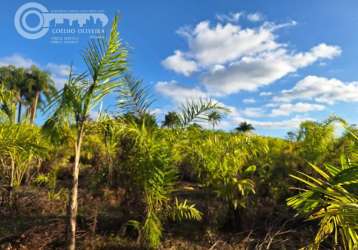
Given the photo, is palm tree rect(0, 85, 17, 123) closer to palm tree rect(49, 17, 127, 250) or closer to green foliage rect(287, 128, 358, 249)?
palm tree rect(49, 17, 127, 250)

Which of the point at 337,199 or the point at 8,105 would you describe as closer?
the point at 337,199

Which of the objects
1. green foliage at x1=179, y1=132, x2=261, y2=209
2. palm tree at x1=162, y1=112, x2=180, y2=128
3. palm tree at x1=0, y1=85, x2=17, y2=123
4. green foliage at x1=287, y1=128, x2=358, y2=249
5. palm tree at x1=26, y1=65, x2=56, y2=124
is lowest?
green foliage at x1=287, y1=128, x2=358, y2=249

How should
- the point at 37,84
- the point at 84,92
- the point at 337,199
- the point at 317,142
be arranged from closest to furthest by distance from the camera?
the point at 337,199, the point at 84,92, the point at 317,142, the point at 37,84

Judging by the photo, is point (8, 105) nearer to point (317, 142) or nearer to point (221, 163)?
point (221, 163)

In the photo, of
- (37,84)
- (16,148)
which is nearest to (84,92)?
(16,148)

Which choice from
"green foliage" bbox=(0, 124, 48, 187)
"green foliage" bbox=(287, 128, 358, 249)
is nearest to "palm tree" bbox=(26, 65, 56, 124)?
"green foliage" bbox=(0, 124, 48, 187)

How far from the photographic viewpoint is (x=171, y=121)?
5.72 metres

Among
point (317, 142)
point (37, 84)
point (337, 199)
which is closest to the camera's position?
point (337, 199)

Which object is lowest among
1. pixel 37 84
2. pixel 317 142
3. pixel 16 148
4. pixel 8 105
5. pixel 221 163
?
pixel 221 163

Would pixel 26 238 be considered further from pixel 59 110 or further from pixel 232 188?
pixel 232 188

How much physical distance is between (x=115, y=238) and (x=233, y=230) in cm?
227

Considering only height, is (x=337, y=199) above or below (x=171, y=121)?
below

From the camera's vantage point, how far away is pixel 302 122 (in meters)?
8.00

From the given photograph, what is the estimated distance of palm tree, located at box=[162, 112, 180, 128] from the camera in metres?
5.47
